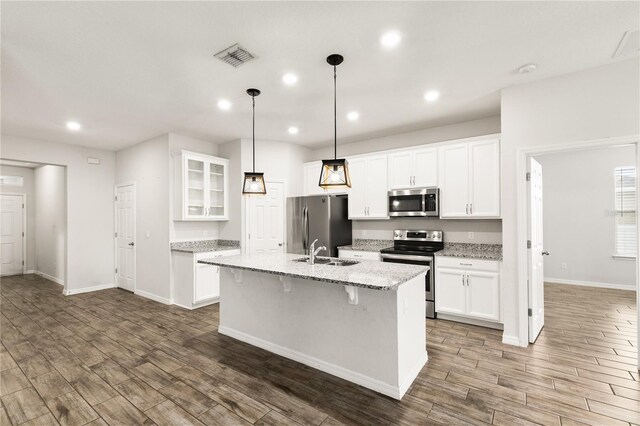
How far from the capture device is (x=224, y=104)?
3.84 m

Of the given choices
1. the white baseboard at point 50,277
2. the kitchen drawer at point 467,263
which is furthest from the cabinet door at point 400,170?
the white baseboard at point 50,277

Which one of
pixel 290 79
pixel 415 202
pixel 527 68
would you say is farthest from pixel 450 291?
pixel 290 79

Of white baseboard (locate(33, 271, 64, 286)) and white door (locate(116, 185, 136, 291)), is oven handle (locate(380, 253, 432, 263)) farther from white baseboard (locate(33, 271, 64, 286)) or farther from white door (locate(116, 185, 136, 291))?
white baseboard (locate(33, 271, 64, 286))

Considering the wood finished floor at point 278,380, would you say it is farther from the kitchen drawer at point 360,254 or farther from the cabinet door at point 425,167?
the cabinet door at point 425,167

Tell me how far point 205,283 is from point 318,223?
207 centimetres

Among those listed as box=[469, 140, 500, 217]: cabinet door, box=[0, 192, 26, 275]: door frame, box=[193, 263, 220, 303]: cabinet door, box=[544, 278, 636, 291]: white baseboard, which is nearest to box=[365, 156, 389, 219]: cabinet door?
box=[469, 140, 500, 217]: cabinet door

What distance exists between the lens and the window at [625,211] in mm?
5625

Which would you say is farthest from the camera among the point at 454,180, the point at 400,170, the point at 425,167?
the point at 400,170

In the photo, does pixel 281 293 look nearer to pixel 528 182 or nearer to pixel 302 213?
pixel 302 213

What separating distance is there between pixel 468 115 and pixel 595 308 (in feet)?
11.3

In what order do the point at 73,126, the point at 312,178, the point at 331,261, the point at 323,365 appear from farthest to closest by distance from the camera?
1. the point at 312,178
2. the point at 73,126
3. the point at 331,261
4. the point at 323,365

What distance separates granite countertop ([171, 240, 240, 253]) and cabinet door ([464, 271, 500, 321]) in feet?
12.1

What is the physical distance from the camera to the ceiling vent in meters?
2.43

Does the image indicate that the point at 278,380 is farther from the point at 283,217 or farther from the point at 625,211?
the point at 625,211
